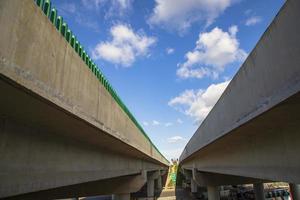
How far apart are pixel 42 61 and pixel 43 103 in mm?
769

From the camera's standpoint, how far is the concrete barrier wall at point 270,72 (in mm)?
4492

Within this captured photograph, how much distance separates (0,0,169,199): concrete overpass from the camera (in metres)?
3.79

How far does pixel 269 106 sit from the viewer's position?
17.6ft

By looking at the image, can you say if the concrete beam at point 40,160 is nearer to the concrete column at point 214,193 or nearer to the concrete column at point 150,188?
the concrete column at point 214,193

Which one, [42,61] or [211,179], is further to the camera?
[211,179]

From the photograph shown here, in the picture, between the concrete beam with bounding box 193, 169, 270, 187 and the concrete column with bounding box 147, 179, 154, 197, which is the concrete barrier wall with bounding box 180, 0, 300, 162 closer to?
the concrete beam with bounding box 193, 169, 270, 187

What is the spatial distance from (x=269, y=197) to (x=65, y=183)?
4589 centimetres

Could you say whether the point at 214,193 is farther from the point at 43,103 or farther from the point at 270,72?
the point at 43,103

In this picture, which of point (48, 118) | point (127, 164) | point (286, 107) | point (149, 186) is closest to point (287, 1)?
point (286, 107)

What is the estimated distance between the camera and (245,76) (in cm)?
703

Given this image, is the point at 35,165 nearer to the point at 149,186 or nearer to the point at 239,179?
the point at 239,179

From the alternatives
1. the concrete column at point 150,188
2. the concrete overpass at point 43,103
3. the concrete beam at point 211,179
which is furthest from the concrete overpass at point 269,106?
the concrete column at point 150,188

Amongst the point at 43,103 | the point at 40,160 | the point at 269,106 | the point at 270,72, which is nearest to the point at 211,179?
the point at 269,106

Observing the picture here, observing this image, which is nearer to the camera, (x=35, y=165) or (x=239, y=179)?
(x=35, y=165)
